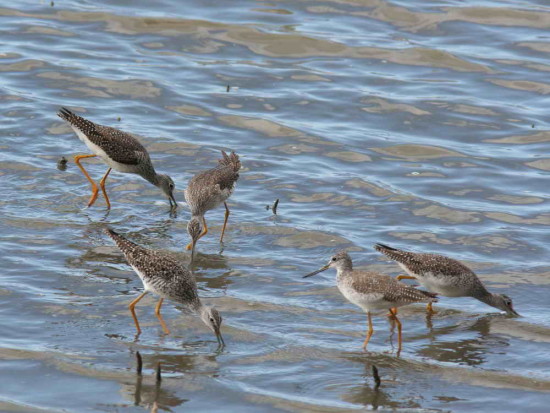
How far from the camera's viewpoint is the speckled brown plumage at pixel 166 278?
9.63m

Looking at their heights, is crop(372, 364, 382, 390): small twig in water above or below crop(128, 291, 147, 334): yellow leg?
above

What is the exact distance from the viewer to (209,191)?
12.0 metres

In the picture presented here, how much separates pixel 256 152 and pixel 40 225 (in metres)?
3.86

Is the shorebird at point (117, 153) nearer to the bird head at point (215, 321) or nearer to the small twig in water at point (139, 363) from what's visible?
the bird head at point (215, 321)

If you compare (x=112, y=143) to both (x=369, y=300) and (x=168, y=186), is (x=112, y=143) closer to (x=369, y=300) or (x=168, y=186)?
(x=168, y=186)

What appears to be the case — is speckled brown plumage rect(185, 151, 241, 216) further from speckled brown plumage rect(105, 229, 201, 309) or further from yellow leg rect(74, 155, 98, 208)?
speckled brown plumage rect(105, 229, 201, 309)

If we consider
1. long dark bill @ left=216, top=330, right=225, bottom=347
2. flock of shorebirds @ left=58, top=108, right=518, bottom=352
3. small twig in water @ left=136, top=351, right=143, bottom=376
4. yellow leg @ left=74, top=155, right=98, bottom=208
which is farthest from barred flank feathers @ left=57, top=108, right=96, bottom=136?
small twig in water @ left=136, top=351, right=143, bottom=376

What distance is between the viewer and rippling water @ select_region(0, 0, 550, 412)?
8.66 m

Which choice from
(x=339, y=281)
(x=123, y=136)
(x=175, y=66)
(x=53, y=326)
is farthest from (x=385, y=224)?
(x=175, y=66)

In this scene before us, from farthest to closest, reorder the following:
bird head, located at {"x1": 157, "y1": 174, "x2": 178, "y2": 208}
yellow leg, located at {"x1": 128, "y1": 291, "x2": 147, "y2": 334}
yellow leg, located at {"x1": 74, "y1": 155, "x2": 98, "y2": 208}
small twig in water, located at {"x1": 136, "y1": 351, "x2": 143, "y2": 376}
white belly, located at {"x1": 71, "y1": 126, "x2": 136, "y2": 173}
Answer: white belly, located at {"x1": 71, "y1": 126, "x2": 136, "y2": 173} → bird head, located at {"x1": 157, "y1": 174, "x2": 178, "y2": 208} → yellow leg, located at {"x1": 74, "y1": 155, "x2": 98, "y2": 208} → yellow leg, located at {"x1": 128, "y1": 291, "x2": 147, "y2": 334} → small twig in water, located at {"x1": 136, "y1": 351, "x2": 143, "y2": 376}

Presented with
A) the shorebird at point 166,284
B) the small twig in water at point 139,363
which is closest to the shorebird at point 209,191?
the shorebird at point 166,284

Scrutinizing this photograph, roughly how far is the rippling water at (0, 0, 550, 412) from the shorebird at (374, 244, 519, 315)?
22cm

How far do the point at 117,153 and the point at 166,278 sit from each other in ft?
12.8

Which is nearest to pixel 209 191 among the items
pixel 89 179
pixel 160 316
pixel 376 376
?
pixel 89 179
